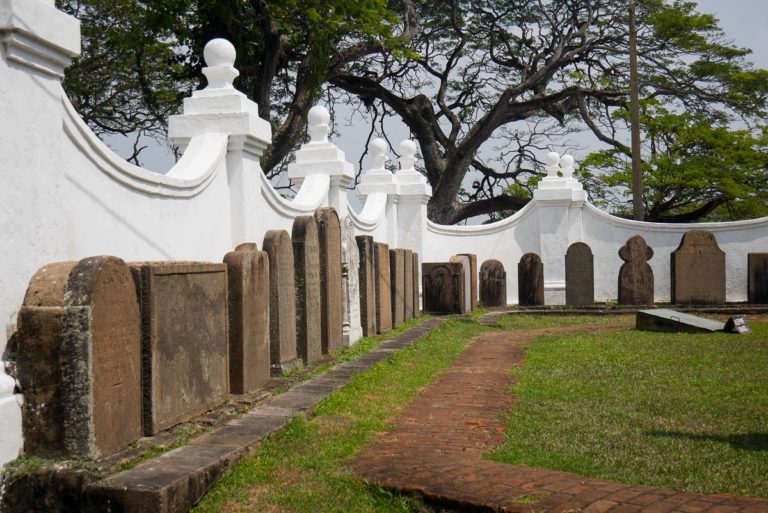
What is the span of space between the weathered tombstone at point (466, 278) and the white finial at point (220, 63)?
22.2 feet

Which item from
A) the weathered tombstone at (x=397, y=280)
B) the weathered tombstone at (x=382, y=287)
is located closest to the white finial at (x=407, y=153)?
the weathered tombstone at (x=397, y=280)

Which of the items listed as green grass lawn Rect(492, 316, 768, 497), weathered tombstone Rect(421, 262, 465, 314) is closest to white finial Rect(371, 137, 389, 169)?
weathered tombstone Rect(421, 262, 465, 314)

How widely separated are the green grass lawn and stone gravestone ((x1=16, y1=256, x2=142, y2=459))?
6.65 feet

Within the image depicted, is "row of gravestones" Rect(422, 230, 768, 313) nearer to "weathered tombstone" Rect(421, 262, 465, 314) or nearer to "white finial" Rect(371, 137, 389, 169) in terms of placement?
"weathered tombstone" Rect(421, 262, 465, 314)

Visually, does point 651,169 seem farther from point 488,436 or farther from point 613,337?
point 488,436

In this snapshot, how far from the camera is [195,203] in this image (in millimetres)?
7086

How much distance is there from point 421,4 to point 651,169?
823 cm

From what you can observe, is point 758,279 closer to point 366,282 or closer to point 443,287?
point 443,287

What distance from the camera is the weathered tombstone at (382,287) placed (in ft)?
33.8

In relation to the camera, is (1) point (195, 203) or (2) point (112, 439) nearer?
(2) point (112, 439)

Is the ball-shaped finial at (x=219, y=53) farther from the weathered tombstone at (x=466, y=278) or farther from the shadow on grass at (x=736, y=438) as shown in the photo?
the weathered tombstone at (x=466, y=278)

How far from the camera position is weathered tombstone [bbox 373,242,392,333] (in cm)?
1031

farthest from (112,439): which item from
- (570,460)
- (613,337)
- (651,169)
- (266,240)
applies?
(651,169)

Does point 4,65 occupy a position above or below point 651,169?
below
